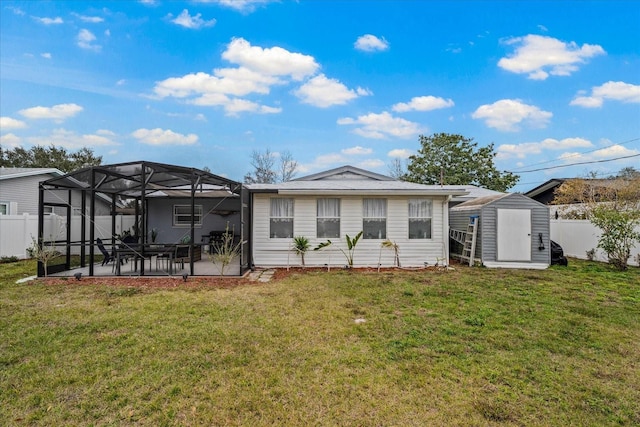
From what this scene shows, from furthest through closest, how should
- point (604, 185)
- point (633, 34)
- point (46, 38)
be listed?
point (604, 185), point (633, 34), point (46, 38)

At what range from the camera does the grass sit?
276 centimetres

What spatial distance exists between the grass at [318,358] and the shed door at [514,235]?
395 cm

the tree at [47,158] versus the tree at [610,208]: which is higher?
the tree at [47,158]

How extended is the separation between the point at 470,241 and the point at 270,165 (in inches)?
1005

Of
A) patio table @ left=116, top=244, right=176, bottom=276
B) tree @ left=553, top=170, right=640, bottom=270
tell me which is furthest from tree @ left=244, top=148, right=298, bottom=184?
patio table @ left=116, top=244, right=176, bottom=276

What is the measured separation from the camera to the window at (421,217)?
34.9ft

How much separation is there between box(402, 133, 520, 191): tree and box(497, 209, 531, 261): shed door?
1666cm

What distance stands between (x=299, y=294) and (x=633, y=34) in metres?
18.3

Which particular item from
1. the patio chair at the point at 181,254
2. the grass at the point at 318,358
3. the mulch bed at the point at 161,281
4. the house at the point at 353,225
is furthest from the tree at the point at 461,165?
the patio chair at the point at 181,254

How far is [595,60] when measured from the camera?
51.3ft

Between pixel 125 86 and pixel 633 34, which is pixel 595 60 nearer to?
pixel 633 34

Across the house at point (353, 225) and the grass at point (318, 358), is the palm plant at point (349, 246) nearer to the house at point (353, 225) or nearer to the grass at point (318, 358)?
the house at point (353, 225)

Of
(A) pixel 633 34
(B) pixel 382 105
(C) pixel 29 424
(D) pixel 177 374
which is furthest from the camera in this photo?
(B) pixel 382 105

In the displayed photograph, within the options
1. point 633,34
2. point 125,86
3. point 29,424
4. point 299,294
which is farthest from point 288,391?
point 633,34
